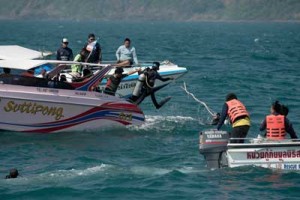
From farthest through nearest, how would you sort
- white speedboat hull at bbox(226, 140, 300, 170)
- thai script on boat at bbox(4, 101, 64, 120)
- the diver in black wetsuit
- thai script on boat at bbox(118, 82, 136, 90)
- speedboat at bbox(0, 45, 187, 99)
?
thai script on boat at bbox(118, 82, 136, 90)
speedboat at bbox(0, 45, 187, 99)
the diver in black wetsuit
thai script on boat at bbox(4, 101, 64, 120)
white speedboat hull at bbox(226, 140, 300, 170)

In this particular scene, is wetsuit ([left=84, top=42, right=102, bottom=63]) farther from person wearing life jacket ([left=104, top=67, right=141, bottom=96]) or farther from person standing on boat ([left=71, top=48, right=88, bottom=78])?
person wearing life jacket ([left=104, top=67, right=141, bottom=96])

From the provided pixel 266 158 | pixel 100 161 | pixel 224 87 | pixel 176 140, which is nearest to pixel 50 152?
pixel 100 161

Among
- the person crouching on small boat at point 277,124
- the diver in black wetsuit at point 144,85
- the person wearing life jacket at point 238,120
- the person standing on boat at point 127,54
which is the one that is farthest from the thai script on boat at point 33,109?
the person crouching on small boat at point 277,124

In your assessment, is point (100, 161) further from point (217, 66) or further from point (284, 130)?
point (217, 66)

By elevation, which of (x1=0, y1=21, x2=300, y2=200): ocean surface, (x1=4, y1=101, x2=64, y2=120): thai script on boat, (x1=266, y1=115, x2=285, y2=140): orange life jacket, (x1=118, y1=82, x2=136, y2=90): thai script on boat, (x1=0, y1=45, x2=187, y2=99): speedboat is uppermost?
(x1=0, y1=45, x2=187, y2=99): speedboat

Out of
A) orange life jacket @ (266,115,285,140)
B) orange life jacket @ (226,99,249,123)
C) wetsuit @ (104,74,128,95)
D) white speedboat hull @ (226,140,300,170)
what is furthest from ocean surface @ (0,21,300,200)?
orange life jacket @ (226,99,249,123)

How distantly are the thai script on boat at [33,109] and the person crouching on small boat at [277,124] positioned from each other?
6.83 m

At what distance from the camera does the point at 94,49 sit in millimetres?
26766

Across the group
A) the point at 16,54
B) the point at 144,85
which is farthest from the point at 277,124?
the point at 16,54

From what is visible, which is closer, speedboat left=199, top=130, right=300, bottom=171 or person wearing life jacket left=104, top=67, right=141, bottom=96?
speedboat left=199, top=130, right=300, bottom=171

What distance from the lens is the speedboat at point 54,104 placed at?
2255 cm

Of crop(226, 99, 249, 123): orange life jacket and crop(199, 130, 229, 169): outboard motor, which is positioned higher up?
crop(226, 99, 249, 123): orange life jacket

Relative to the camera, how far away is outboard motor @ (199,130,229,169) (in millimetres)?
18000

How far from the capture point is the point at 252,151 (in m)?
17.8
